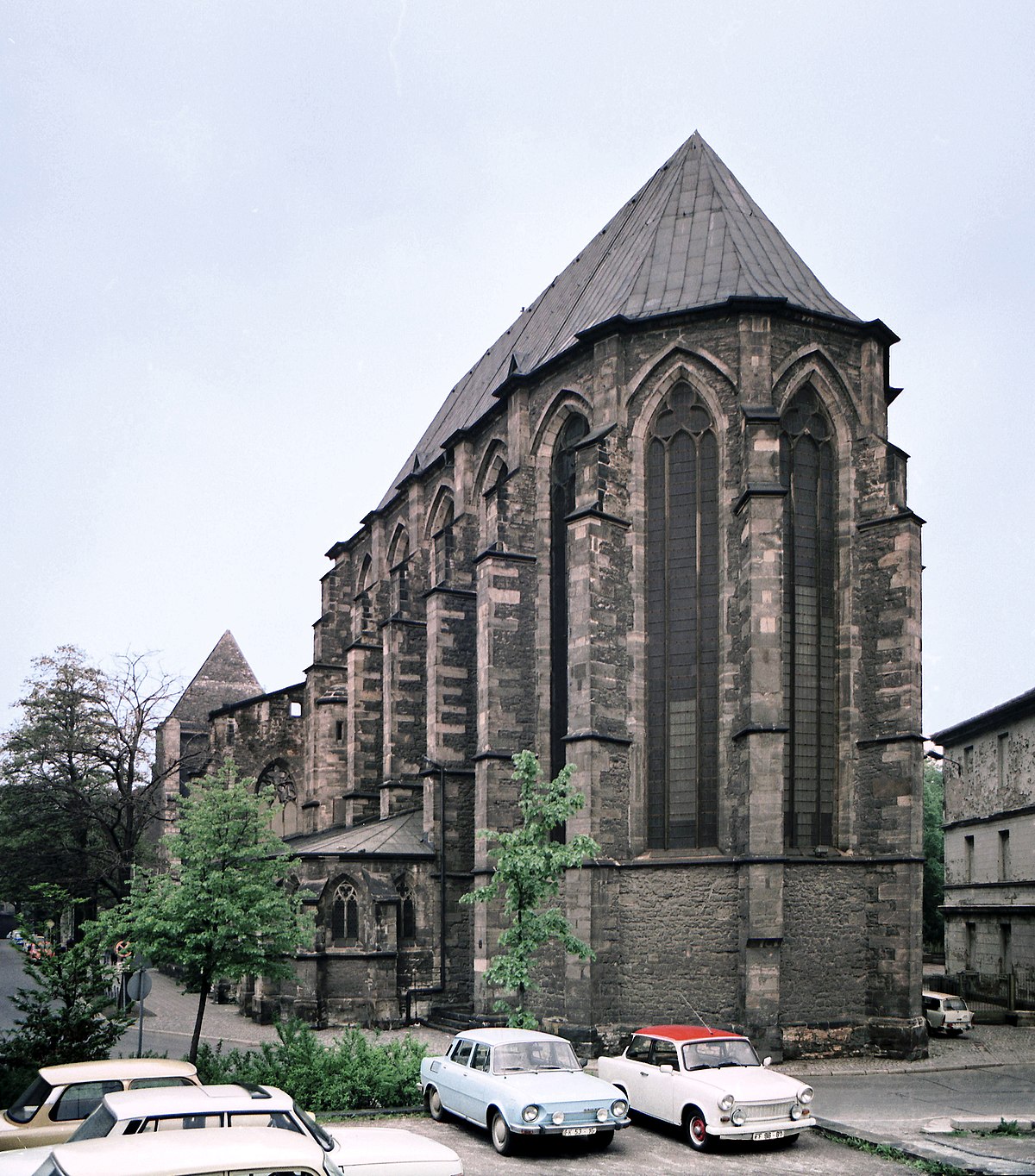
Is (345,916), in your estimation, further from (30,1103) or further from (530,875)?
(30,1103)

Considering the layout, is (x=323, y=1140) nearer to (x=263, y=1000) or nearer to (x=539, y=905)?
(x=539, y=905)

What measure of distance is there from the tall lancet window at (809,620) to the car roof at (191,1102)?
1640 centimetres

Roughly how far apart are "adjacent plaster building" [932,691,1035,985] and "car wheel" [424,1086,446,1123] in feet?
77.5

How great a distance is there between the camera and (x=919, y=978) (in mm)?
23750

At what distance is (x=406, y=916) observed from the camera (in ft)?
101

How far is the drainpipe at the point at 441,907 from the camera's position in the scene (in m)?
29.9

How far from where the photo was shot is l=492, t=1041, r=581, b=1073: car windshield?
1394 cm

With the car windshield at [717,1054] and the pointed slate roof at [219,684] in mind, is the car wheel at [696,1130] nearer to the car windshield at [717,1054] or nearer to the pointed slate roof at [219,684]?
the car windshield at [717,1054]

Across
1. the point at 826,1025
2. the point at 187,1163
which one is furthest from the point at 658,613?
the point at 187,1163

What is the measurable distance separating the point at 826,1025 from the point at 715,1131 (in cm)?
1066

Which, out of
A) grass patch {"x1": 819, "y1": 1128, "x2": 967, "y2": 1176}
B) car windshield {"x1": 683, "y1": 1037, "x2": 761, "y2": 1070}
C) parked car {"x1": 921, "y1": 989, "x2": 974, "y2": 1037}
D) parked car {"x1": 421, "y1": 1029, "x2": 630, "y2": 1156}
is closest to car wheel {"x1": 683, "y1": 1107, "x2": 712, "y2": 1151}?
car windshield {"x1": 683, "y1": 1037, "x2": 761, "y2": 1070}

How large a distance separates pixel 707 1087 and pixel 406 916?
1797 cm

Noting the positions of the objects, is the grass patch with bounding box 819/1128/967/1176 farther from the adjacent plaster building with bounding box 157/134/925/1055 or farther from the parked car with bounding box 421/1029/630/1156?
the adjacent plaster building with bounding box 157/134/925/1055

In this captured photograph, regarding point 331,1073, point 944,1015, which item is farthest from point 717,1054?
point 944,1015
